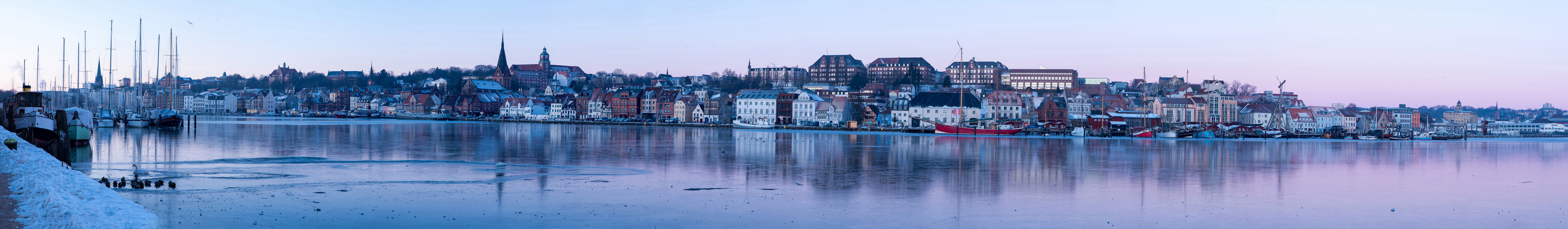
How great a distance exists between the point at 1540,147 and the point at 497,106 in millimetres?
102859

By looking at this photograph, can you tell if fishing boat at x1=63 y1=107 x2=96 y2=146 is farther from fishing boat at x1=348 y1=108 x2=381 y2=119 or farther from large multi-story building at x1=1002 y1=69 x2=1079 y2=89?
large multi-story building at x1=1002 y1=69 x2=1079 y2=89

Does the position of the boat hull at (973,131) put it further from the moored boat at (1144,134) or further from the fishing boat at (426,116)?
the fishing boat at (426,116)

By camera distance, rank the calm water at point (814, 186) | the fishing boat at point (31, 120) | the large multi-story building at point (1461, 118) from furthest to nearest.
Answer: the large multi-story building at point (1461, 118) < the fishing boat at point (31, 120) < the calm water at point (814, 186)

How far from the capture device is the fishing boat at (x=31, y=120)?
2542cm

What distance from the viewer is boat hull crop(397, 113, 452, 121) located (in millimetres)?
105325

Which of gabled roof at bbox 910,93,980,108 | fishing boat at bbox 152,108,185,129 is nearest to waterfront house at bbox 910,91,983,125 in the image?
gabled roof at bbox 910,93,980,108

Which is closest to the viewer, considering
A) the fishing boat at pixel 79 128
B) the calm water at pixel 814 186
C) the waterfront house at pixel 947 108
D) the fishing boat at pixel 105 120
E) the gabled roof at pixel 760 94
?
the calm water at pixel 814 186

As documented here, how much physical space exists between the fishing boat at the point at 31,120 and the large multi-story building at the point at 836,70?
104749mm

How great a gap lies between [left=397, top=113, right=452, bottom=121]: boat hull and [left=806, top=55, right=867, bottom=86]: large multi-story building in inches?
1883

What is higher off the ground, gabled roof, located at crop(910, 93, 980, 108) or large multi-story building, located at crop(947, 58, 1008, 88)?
large multi-story building, located at crop(947, 58, 1008, 88)

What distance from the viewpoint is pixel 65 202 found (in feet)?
35.8

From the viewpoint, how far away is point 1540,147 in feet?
148

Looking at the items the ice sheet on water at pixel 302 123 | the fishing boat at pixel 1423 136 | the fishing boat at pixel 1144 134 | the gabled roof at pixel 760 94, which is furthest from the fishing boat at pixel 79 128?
the fishing boat at pixel 1423 136

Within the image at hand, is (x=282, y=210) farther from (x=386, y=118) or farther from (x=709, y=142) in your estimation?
(x=386, y=118)
